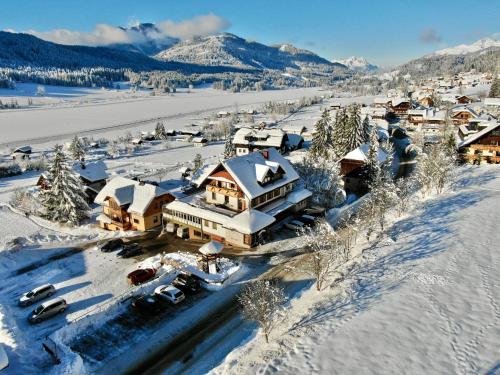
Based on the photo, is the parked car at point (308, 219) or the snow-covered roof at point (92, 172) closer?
the parked car at point (308, 219)

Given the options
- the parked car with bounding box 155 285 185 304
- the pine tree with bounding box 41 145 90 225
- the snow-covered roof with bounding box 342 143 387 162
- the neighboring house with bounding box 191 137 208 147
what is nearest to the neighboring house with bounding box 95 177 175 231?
the pine tree with bounding box 41 145 90 225

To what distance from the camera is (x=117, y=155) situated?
90.6 metres

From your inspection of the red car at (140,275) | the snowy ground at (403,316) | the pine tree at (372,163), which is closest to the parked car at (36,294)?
the red car at (140,275)

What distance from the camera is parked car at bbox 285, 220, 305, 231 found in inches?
1648

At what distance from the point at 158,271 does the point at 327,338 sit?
17771mm

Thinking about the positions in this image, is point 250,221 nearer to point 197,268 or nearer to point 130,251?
point 197,268

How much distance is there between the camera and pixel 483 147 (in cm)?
6194

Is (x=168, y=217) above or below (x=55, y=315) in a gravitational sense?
above

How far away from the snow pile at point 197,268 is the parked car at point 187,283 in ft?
1.80

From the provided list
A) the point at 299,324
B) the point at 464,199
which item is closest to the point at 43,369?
the point at 299,324

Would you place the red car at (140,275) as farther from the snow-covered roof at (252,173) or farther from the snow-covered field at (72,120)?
the snow-covered field at (72,120)

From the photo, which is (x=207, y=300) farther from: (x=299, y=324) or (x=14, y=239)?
(x=14, y=239)

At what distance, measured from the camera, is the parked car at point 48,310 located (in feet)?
89.9

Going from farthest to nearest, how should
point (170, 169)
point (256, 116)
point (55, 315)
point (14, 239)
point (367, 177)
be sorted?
point (256, 116) → point (170, 169) → point (367, 177) → point (14, 239) → point (55, 315)
